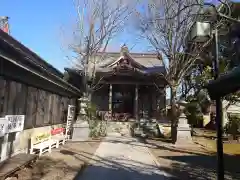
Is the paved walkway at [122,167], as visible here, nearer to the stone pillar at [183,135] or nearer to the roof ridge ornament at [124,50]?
the stone pillar at [183,135]

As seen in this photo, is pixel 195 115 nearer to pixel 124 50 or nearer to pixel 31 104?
pixel 124 50

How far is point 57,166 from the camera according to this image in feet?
29.6

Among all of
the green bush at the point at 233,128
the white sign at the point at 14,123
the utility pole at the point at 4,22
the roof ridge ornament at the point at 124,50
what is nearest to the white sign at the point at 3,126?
the white sign at the point at 14,123

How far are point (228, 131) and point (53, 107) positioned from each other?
1273cm

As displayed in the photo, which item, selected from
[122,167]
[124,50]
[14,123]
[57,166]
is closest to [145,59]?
[124,50]

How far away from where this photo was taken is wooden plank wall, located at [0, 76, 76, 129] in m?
8.22

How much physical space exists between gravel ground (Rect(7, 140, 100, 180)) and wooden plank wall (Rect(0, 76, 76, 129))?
5.10ft

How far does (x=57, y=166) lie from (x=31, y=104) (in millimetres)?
2903

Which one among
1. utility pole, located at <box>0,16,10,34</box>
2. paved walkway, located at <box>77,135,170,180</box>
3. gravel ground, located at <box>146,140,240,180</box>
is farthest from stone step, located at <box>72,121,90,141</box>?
utility pole, located at <box>0,16,10,34</box>

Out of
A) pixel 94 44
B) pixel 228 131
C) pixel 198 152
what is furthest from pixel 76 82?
pixel 198 152

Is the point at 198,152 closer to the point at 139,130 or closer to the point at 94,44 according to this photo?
the point at 139,130

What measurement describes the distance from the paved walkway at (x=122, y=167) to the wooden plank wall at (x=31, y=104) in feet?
9.70

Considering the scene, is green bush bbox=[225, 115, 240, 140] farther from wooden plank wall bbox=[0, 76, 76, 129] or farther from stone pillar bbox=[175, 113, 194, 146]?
wooden plank wall bbox=[0, 76, 76, 129]

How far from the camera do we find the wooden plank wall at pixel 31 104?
8223 millimetres
